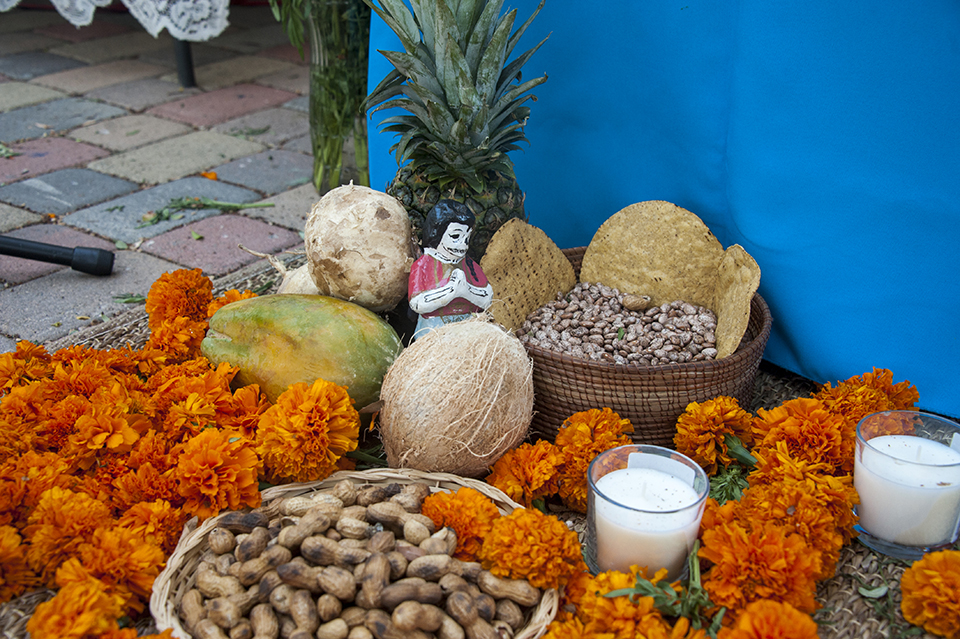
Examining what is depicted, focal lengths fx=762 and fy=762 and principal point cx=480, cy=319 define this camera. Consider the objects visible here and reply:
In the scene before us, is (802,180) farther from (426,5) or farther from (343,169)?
(343,169)

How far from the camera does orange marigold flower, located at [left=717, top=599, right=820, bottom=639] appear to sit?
1.24m

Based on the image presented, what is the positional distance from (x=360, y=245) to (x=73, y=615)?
1155 mm

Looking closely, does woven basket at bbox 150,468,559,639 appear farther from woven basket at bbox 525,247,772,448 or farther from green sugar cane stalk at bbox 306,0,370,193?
green sugar cane stalk at bbox 306,0,370,193

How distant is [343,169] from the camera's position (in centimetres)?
378

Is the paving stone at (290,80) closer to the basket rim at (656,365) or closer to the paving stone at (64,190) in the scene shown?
the paving stone at (64,190)

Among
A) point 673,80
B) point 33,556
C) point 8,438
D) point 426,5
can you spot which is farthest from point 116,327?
point 673,80

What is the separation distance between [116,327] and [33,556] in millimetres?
1289

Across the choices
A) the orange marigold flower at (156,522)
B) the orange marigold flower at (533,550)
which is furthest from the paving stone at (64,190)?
the orange marigold flower at (533,550)

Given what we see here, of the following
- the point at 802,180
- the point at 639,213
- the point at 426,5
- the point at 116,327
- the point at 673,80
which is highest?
the point at 426,5

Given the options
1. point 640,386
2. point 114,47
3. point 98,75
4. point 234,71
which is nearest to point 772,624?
point 640,386

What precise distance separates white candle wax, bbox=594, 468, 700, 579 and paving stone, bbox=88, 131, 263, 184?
3.29 meters

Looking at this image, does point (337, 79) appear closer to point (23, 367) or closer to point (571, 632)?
point (23, 367)

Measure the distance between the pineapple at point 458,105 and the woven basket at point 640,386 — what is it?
52cm

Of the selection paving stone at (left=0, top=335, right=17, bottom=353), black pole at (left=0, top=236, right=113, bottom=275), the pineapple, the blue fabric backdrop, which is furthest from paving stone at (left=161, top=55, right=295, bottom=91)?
the pineapple
